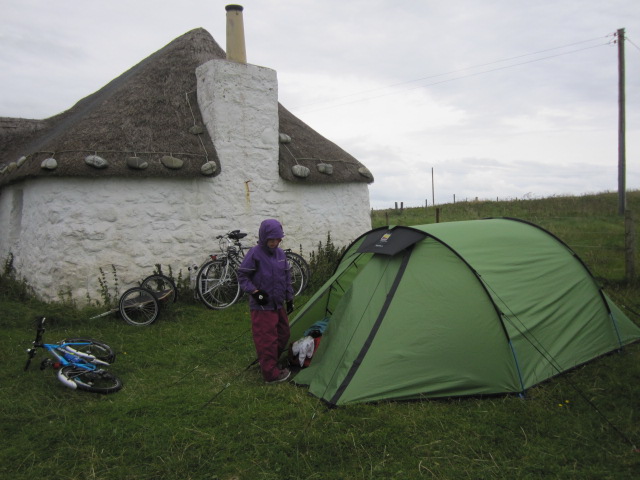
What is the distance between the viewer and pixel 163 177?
8.53 meters

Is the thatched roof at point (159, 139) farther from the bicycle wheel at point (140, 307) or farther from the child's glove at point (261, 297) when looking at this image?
the child's glove at point (261, 297)

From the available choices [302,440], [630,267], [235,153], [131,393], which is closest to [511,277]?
[302,440]

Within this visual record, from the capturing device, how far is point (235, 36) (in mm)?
9656

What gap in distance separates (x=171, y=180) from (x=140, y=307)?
229 centimetres

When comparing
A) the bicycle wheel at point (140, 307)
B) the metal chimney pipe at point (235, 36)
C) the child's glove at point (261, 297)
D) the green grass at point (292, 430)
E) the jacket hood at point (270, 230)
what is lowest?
the green grass at point (292, 430)

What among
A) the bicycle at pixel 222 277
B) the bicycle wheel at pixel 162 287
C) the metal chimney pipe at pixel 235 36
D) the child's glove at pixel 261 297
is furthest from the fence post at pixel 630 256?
the metal chimney pipe at pixel 235 36

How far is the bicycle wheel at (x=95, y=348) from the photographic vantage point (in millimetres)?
5422

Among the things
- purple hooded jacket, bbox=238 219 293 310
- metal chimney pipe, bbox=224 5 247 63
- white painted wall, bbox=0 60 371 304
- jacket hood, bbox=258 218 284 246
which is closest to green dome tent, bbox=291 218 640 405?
purple hooded jacket, bbox=238 219 293 310

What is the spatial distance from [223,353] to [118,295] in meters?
3.09

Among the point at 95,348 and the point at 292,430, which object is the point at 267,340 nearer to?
the point at 292,430

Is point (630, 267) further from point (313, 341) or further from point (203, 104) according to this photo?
point (203, 104)

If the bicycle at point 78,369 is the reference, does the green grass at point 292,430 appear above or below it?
below

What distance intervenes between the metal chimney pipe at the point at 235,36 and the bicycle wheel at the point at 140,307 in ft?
15.4

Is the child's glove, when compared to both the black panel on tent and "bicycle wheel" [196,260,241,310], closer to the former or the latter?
the black panel on tent
